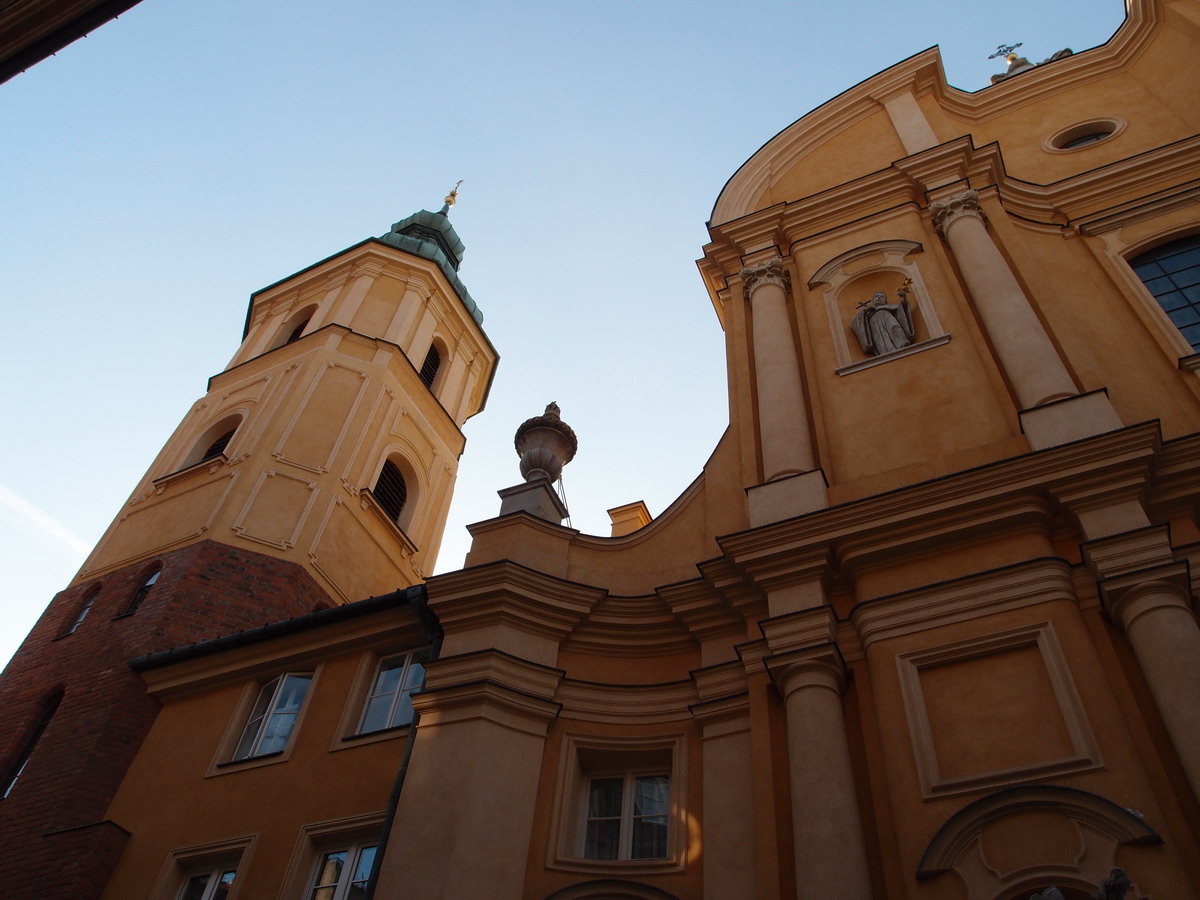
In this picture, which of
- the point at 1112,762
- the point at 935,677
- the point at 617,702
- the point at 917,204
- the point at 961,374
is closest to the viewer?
the point at 1112,762

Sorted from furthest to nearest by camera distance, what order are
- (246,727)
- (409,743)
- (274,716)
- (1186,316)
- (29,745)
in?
(29,745) → (246,727) → (274,716) → (1186,316) → (409,743)

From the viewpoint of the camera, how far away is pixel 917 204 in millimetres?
14102

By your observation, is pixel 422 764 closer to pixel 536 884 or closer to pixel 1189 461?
pixel 536 884

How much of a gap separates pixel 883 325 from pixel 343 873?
802cm

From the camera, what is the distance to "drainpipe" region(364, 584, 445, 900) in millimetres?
9234

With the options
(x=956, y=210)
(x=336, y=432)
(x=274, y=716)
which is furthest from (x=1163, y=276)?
(x=336, y=432)

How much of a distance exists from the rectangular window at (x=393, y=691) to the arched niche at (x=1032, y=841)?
538 centimetres

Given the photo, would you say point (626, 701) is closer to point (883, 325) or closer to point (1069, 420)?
point (1069, 420)

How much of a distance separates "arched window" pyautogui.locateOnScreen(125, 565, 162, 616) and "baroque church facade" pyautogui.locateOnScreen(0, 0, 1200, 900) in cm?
11

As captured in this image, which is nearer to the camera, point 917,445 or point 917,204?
point 917,445

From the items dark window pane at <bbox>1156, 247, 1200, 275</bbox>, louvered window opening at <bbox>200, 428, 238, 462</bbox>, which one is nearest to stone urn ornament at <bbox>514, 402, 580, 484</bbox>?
dark window pane at <bbox>1156, 247, 1200, 275</bbox>

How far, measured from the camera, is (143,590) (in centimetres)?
1608

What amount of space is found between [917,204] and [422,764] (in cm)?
948

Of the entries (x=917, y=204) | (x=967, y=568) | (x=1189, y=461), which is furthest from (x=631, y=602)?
(x=917, y=204)
